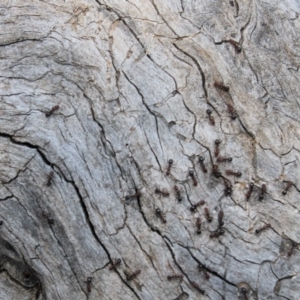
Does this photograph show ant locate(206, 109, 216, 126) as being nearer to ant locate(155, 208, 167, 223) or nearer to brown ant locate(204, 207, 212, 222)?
brown ant locate(204, 207, 212, 222)

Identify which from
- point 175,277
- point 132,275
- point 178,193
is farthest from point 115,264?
point 178,193

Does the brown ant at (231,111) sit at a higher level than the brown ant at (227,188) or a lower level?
higher

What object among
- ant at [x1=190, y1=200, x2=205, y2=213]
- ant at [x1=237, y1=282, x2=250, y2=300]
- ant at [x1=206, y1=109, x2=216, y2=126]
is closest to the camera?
ant at [x1=237, y1=282, x2=250, y2=300]

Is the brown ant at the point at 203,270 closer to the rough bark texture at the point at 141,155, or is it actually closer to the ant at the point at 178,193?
the rough bark texture at the point at 141,155

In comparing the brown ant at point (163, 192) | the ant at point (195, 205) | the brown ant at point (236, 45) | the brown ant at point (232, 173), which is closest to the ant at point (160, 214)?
the brown ant at point (163, 192)

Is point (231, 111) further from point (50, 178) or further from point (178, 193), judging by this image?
point (50, 178)

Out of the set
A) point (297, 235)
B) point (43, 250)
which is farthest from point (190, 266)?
point (43, 250)

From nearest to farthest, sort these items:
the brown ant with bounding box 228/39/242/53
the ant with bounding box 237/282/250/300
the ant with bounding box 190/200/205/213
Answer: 1. the ant with bounding box 237/282/250/300
2. the ant with bounding box 190/200/205/213
3. the brown ant with bounding box 228/39/242/53

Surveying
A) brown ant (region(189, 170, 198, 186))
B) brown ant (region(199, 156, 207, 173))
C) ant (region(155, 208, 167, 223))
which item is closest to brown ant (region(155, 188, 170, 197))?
ant (region(155, 208, 167, 223))
